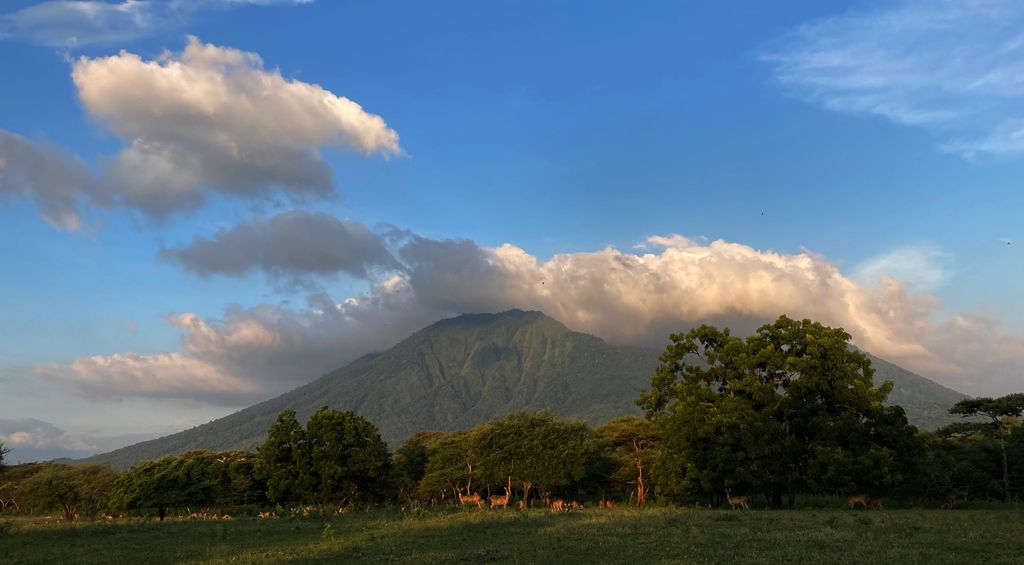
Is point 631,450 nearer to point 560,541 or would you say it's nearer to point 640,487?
point 640,487

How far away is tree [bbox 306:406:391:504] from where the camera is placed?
70.1 metres

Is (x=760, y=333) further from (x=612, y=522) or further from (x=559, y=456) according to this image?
(x=612, y=522)

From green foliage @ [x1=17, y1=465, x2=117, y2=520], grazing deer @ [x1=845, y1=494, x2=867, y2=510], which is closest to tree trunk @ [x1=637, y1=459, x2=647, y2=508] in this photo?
grazing deer @ [x1=845, y1=494, x2=867, y2=510]

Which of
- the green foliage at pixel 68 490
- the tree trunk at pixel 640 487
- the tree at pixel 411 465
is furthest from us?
the tree at pixel 411 465

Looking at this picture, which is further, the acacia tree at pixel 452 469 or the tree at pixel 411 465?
the tree at pixel 411 465

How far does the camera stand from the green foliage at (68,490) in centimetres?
8269

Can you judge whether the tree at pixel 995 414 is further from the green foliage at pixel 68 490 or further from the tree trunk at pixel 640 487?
the green foliage at pixel 68 490

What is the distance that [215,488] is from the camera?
80.1 metres

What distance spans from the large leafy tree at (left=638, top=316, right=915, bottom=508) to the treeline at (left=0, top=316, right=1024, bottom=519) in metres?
0.12

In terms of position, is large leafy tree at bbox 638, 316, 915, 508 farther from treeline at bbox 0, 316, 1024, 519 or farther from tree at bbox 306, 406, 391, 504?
tree at bbox 306, 406, 391, 504

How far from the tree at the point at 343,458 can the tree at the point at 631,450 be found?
2359 cm

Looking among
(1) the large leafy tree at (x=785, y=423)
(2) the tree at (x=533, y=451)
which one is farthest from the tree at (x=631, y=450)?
(1) the large leafy tree at (x=785, y=423)

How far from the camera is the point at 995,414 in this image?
64750 millimetres

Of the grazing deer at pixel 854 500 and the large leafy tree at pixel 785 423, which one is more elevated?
the large leafy tree at pixel 785 423
